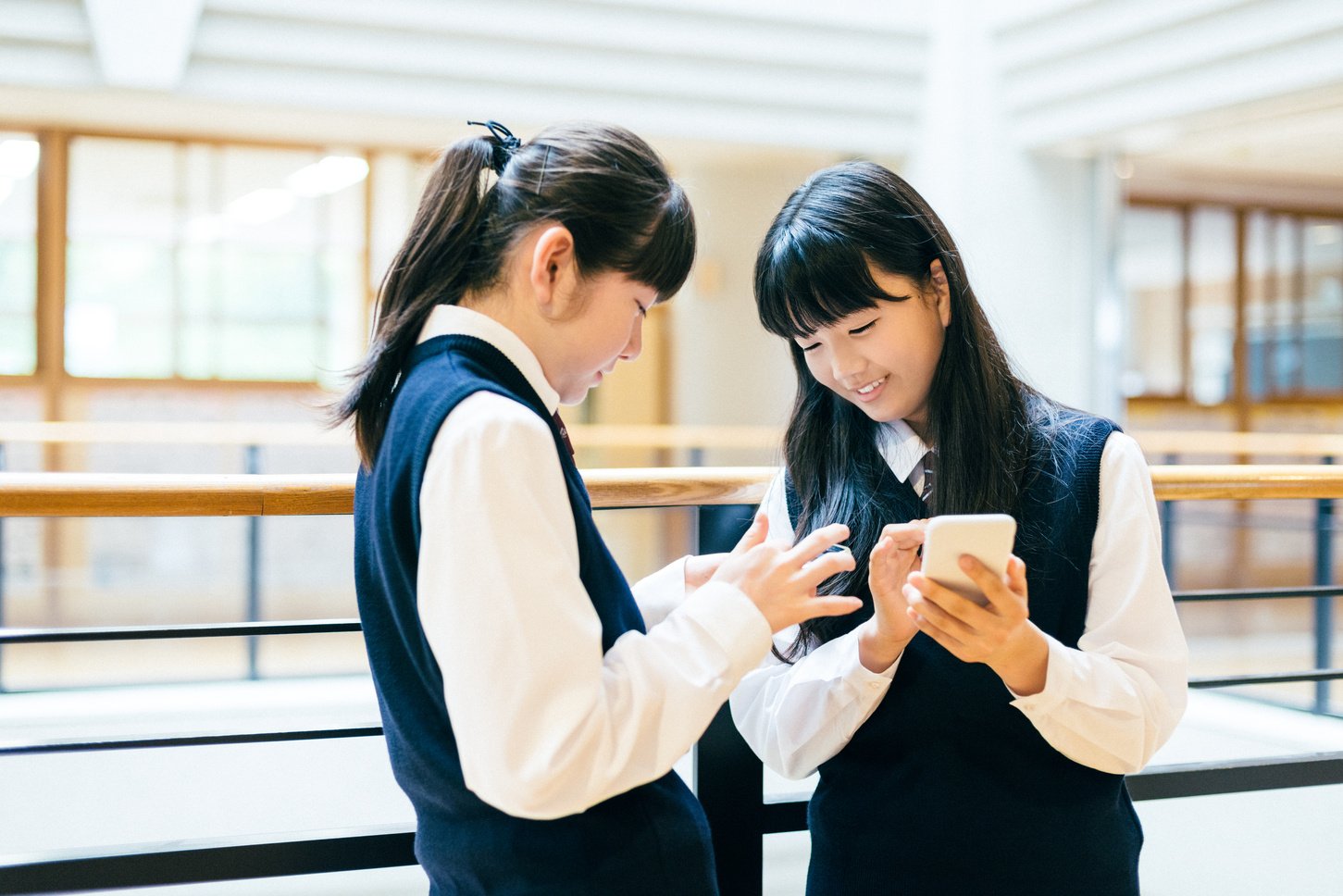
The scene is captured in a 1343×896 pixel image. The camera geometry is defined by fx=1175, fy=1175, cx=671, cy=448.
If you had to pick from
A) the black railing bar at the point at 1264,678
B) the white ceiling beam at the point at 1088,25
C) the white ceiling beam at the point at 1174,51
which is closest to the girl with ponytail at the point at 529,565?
the black railing bar at the point at 1264,678

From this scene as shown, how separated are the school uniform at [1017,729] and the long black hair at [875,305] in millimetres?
53

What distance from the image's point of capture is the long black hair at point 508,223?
39.9 inches

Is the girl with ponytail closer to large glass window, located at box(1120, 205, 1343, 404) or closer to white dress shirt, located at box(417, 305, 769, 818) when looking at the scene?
white dress shirt, located at box(417, 305, 769, 818)

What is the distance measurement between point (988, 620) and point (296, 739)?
3.03 feet

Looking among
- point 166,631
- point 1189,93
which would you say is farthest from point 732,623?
point 1189,93

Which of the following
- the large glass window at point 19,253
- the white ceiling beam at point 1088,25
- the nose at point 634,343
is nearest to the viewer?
the nose at point 634,343

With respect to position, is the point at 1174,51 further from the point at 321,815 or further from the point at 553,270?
the point at 553,270

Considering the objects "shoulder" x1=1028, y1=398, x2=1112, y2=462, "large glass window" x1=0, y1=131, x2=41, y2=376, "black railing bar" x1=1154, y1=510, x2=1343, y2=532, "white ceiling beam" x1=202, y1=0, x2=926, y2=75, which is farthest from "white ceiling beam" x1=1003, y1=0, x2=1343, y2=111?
"large glass window" x1=0, y1=131, x2=41, y2=376

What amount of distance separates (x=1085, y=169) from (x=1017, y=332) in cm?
98

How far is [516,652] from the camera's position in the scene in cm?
85

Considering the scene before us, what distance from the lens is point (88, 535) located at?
7184mm

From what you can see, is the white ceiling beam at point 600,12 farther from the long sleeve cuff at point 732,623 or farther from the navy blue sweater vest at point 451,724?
the long sleeve cuff at point 732,623

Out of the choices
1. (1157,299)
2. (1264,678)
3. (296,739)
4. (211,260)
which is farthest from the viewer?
(1157,299)

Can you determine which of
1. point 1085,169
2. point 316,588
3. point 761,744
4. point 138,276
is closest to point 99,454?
point 138,276
